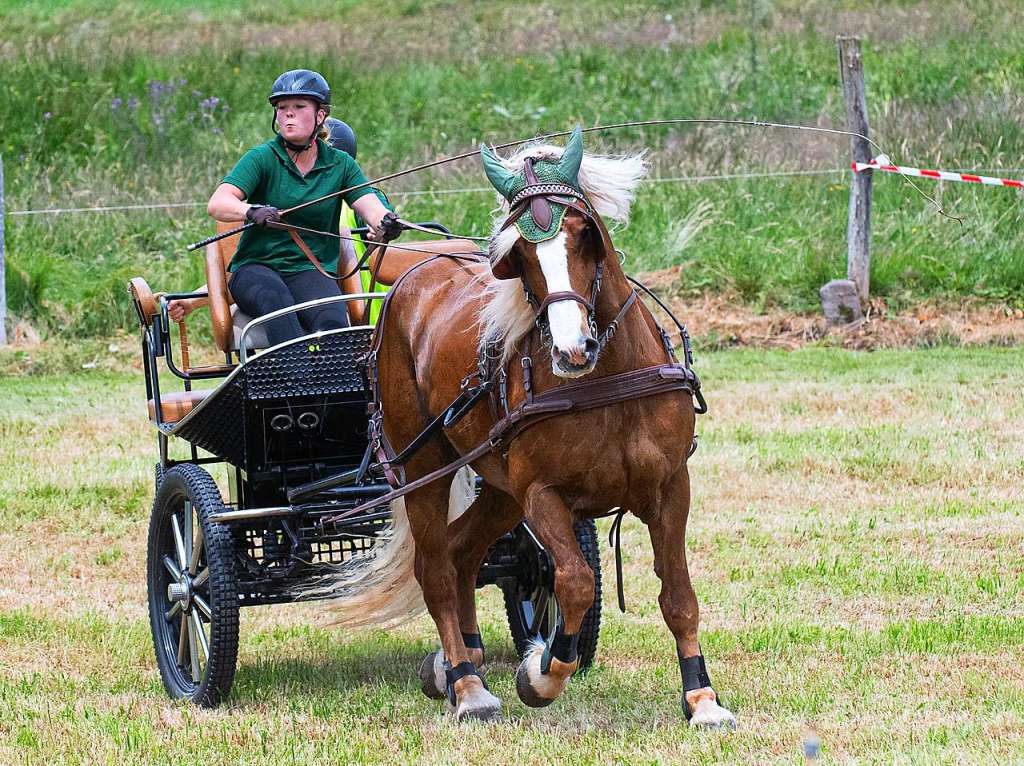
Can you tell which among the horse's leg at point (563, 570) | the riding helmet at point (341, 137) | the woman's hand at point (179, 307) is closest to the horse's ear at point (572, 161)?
the horse's leg at point (563, 570)

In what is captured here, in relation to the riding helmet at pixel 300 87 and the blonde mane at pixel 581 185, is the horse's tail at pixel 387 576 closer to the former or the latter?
the blonde mane at pixel 581 185

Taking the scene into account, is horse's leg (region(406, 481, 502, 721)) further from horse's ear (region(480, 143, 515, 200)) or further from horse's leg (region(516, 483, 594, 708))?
horse's ear (region(480, 143, 515, 200))

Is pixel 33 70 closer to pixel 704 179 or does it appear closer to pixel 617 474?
pixel 704 179

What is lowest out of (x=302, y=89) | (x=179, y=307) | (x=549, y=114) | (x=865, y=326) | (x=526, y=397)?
(x=865, y=326)

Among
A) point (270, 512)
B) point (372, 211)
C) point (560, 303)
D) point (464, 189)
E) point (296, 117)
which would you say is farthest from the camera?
Result: point (464, 189)

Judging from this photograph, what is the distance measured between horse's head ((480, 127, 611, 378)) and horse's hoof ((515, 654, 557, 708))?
107 centimetres

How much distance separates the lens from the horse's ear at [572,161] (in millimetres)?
4375

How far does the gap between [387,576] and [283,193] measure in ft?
5.16

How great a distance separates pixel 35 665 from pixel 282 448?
1365mm

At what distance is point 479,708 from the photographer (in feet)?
16.3

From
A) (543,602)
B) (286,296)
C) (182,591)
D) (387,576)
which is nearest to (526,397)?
(387,576)

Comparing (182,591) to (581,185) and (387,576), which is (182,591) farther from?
(581,185)

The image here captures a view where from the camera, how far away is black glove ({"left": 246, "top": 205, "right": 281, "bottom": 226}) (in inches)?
218

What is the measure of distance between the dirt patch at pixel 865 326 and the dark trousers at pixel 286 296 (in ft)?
22.9
